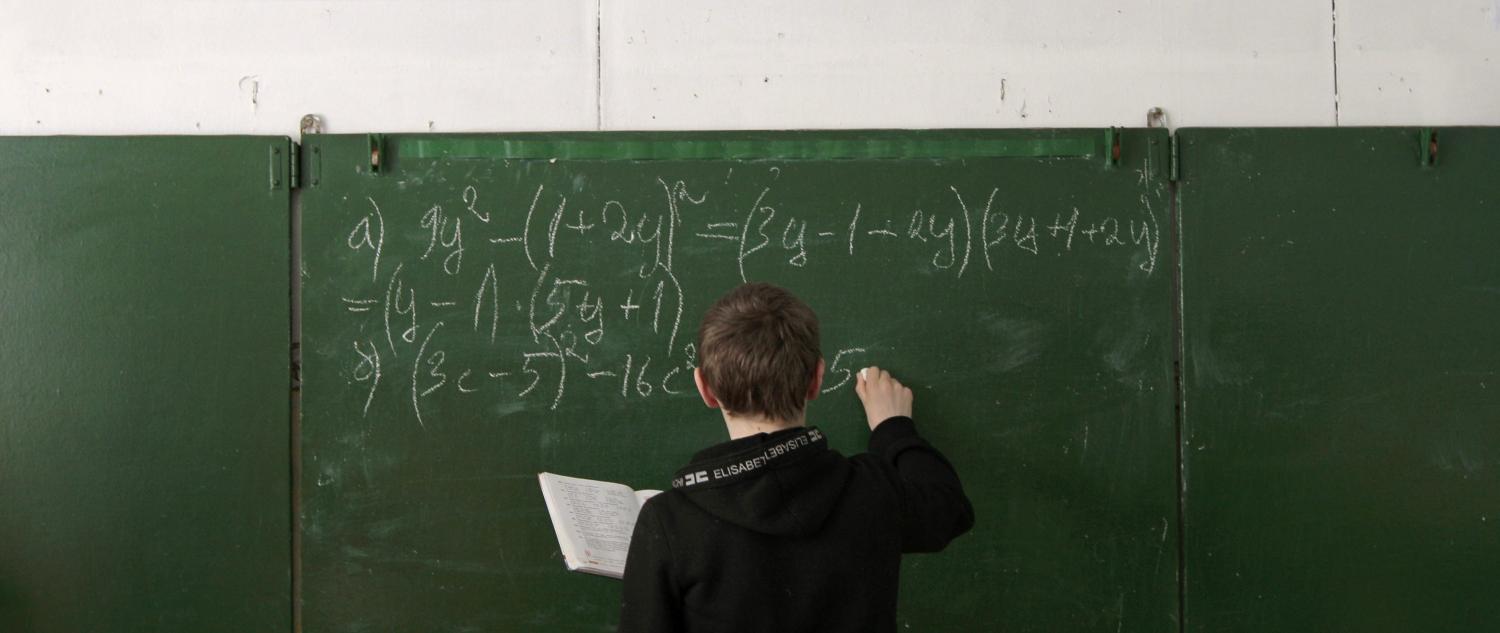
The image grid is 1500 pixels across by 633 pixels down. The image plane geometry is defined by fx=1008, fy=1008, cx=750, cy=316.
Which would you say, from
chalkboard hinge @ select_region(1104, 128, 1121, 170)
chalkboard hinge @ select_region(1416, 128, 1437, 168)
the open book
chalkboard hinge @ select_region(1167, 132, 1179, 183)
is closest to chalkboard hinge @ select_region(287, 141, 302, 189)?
the open book

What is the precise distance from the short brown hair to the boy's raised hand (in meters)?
0.74

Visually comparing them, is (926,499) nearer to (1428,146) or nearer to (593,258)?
(593,258)

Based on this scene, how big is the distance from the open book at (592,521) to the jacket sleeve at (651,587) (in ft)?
0.49

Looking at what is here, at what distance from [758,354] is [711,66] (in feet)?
3.67

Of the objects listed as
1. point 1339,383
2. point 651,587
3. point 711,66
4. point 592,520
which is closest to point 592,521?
point 592,520

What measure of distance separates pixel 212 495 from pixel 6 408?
51 centimetres

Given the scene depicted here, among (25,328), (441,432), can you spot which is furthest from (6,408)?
(441,432)

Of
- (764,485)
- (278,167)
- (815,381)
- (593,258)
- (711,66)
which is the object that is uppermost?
(711,66)

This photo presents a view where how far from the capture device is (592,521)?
69.8 inches

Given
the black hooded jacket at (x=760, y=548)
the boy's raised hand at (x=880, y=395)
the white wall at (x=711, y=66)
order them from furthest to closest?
the white wall at (x=711, y=66), the boy's raised hand at (x=880, y=395), the black hooded jacket at (x=760, y=548)

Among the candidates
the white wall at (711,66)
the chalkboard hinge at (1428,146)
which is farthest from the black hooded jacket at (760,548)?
the chalkboard hinge at (1428,146)

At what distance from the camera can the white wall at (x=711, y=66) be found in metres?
2.39

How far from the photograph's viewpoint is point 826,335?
2.33 metres

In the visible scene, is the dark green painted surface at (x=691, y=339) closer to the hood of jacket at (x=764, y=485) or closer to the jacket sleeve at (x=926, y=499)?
the jacket sleeve at (x=926, y=499)
